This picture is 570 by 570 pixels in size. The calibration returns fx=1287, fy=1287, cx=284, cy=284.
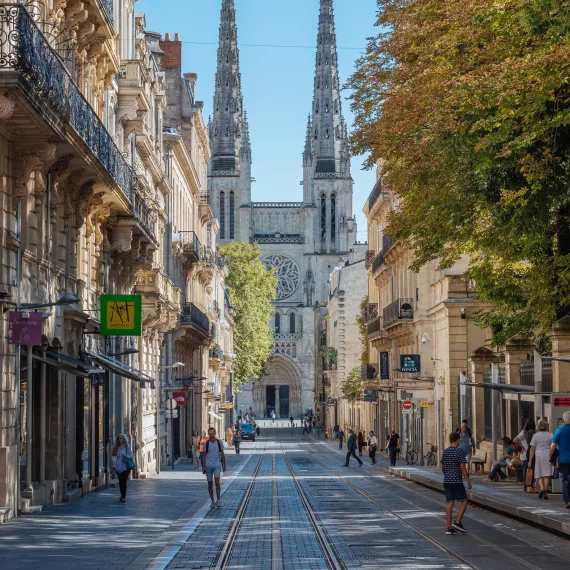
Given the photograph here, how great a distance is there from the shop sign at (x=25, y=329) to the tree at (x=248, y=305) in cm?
8712

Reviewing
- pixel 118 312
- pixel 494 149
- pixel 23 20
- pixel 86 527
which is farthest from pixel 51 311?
pixel 494 149

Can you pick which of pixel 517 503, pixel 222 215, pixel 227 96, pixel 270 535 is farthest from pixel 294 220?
pixel 270 535

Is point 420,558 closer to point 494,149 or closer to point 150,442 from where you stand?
point 494,149

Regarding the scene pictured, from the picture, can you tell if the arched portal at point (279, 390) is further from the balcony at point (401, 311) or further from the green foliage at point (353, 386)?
the balcony at point (401, 311)

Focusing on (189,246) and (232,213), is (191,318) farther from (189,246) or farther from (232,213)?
(232,213)

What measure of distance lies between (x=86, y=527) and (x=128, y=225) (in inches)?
505

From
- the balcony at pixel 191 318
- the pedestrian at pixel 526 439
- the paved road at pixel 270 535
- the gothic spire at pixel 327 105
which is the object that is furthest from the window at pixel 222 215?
the pedestrian at pixel 526 439

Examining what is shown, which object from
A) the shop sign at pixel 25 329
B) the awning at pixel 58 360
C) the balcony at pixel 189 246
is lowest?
the awning at pixel 58 360

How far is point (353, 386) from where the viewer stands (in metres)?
82.5

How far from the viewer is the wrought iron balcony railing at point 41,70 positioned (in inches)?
677

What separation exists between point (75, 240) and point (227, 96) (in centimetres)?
13547

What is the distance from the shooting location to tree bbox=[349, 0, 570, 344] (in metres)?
18.5

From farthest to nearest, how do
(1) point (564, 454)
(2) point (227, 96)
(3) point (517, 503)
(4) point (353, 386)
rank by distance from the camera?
(2) point (227, 96) < (4) point (353, 386) < (3) point (517, 503) < (1) point (564, 454)

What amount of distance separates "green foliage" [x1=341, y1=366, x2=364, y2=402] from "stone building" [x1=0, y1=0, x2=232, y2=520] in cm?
3693
